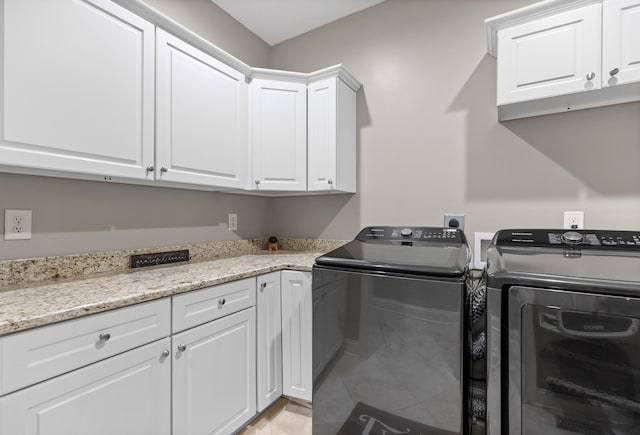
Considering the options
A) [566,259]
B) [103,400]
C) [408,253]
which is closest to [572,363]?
[566,259]

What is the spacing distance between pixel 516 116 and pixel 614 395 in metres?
1.43

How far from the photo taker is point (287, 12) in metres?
2.35

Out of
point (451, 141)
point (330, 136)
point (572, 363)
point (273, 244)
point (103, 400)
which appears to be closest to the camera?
point (572, 363)

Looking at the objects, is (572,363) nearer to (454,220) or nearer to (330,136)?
(454,220)

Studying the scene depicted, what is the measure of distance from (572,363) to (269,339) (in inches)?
54.1

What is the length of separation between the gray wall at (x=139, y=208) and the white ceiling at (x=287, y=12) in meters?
0.09

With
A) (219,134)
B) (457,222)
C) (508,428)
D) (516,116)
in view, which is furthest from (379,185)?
(508,428)

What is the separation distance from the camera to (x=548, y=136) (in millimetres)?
1733

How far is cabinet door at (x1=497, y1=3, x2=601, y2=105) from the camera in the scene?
1370 mm

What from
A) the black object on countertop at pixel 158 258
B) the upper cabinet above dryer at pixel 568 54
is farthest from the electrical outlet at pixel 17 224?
the upper cabinet above dryer at pixel 568 54

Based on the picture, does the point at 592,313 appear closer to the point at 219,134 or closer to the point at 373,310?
the point at 373,310

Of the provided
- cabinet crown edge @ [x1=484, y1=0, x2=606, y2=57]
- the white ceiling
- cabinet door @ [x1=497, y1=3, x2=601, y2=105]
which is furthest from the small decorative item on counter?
cabinet crown edge @ [x1=484, y1=0, x2=606, y2=57]

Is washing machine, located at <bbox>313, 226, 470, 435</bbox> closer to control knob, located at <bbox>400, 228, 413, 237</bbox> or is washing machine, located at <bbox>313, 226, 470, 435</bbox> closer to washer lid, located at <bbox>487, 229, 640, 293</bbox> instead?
washer lid, located at <bbox>487, 229, 640, 293</bbox>

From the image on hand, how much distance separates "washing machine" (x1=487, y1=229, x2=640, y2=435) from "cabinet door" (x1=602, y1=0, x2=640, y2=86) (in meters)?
0.81
